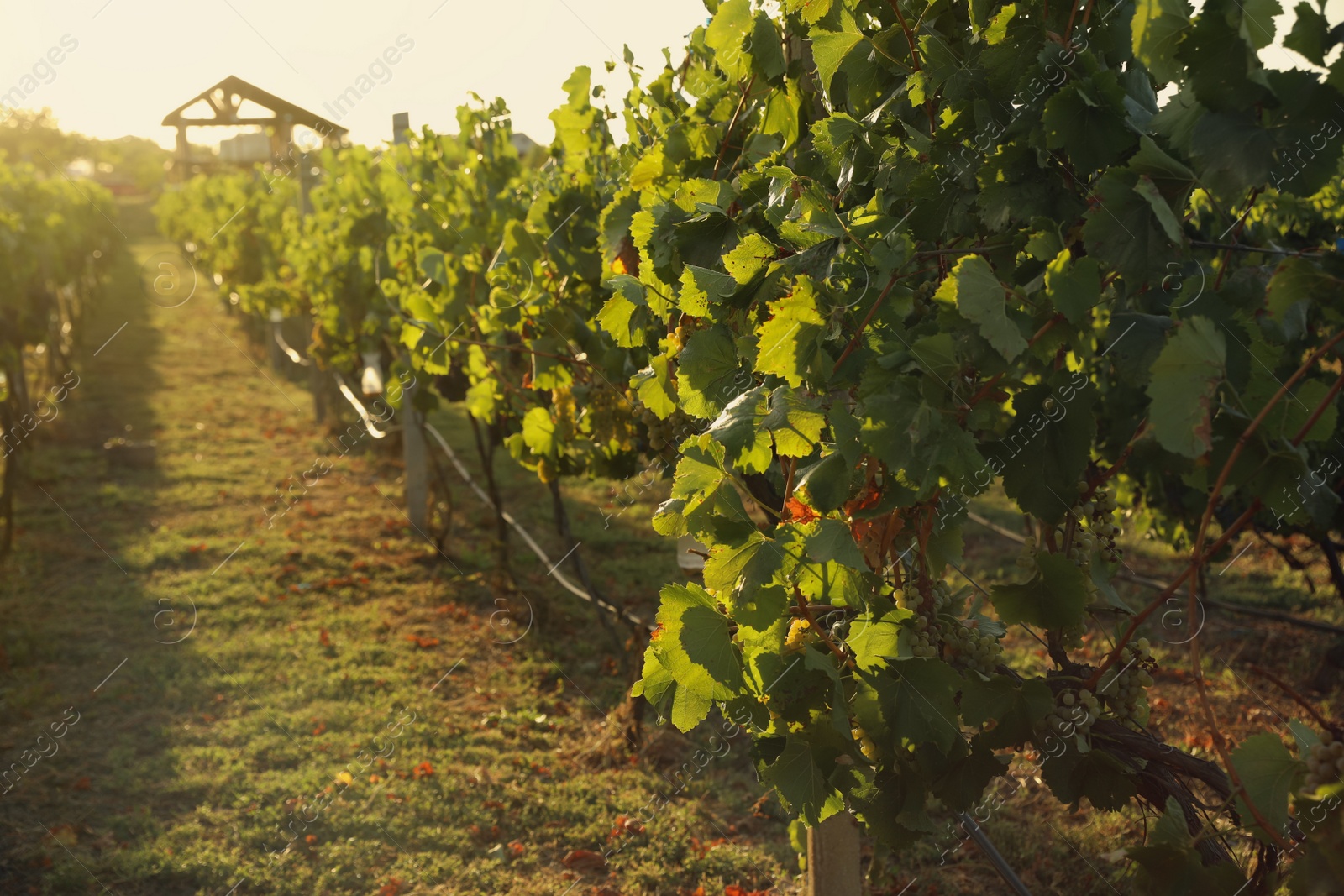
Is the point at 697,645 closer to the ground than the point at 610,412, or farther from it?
closer to the ground

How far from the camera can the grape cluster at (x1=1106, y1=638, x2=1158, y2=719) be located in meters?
2.12

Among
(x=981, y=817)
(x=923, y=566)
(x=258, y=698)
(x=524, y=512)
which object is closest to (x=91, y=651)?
(x=258, y=698)

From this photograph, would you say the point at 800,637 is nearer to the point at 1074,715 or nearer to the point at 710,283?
the point at 1074,715

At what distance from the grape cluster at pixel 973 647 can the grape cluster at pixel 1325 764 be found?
2.74ft

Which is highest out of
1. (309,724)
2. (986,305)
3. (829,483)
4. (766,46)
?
(766,46)

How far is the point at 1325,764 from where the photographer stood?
131cm

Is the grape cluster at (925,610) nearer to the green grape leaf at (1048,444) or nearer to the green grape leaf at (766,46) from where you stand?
the green grape leaf at (1048,444)

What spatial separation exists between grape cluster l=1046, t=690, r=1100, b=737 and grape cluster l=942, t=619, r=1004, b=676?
0.53 ft

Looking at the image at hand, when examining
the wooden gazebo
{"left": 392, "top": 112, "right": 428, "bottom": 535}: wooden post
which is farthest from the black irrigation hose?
the wooden gazebo

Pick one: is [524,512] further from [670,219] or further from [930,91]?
[930,91]

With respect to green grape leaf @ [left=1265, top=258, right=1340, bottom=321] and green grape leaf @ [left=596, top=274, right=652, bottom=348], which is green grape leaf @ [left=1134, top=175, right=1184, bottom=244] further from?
green grape leaf @ [left=596, top=274, right=652, bottom=348]

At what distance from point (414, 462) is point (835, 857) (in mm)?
6710

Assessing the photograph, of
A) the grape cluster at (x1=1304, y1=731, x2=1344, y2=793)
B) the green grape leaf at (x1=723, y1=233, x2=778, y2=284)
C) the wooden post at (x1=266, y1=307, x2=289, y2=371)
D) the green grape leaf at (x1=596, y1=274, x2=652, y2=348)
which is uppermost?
the green grape leaf at (x1=723, y1=233, x2=778, y2=284)

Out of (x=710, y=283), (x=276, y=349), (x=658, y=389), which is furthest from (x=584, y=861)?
(x=276, y=349)
